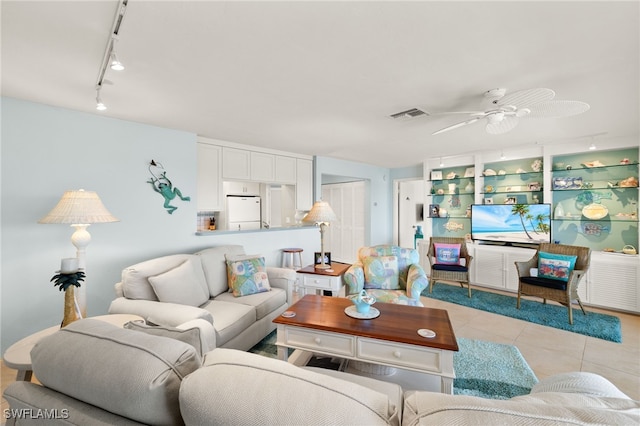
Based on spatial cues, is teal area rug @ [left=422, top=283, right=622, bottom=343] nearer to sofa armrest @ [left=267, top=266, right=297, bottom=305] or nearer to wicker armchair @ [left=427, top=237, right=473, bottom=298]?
wicker armchair @ [left=427, top=237, right=473, bottom=298]

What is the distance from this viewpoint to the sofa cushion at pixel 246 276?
2.94 m

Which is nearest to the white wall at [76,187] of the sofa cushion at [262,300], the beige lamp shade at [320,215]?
the sofa cushion at [262,300]

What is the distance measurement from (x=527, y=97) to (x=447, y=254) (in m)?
3.07

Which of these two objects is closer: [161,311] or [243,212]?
[161,311]

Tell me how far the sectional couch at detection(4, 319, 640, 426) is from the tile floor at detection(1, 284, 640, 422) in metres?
1.90

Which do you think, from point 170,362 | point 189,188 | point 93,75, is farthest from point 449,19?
point 189,188

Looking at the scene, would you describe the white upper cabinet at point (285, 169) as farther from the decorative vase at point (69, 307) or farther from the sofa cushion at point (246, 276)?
the decorative vase at point (69, 307)

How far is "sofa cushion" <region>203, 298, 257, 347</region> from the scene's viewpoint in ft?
7.29

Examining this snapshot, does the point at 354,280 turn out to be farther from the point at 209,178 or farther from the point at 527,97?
the point at 209,178

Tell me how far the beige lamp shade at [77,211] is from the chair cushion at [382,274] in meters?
2.54

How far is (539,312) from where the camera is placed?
3.63 metres

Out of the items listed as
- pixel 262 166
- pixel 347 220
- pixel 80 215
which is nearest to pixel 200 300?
pixel 80 215

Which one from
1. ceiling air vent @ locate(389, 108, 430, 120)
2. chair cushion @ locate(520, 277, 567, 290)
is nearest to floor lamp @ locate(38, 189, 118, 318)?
ceiling air vent @ locate(389, 108, 430, 120)

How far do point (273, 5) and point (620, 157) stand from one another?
5167mm
